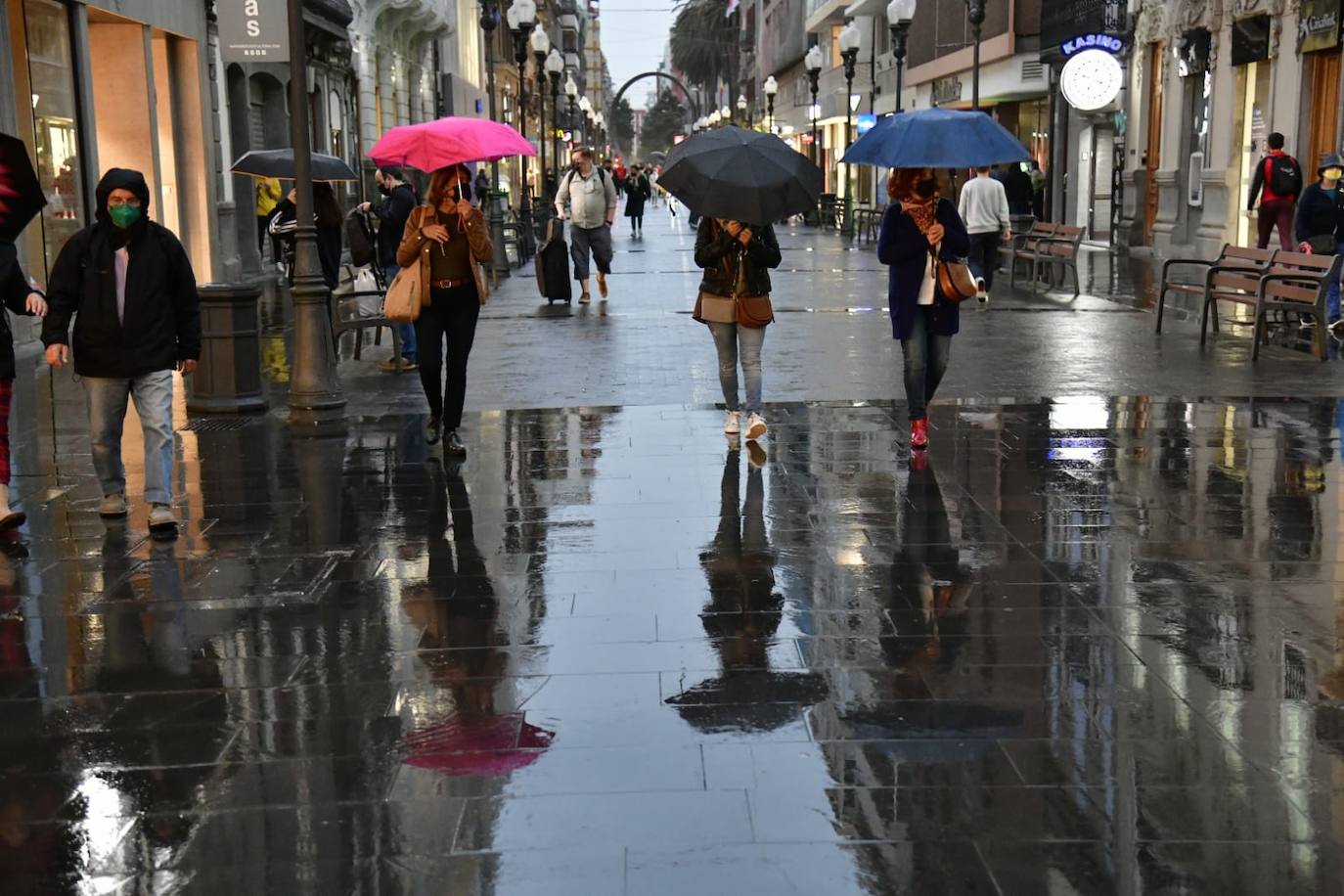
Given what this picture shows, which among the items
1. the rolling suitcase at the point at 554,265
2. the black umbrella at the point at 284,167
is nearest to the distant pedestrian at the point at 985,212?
the rolling suitcase at the point at 554,265

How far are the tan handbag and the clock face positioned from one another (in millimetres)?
22537

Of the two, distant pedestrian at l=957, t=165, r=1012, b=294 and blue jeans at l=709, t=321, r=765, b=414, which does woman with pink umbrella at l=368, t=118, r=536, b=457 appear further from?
distant pedestrian at l=957, t=165, r=1012, b=294

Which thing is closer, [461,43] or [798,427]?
[798,427]

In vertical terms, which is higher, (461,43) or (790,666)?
(461,43)

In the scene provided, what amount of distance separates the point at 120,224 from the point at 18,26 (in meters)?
10.2

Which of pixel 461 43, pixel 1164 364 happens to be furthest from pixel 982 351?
pixel 461 43

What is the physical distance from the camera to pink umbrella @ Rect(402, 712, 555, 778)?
461 centimetres

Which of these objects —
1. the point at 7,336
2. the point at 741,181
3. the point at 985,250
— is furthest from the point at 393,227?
the point at 985,250

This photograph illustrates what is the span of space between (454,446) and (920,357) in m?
2.78

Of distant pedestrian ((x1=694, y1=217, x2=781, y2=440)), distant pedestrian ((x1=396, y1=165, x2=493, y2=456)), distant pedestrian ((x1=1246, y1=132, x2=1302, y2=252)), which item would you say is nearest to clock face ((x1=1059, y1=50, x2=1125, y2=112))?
distant pedestrian ((x1=1246, y1=132, x2=1302, y2=252))

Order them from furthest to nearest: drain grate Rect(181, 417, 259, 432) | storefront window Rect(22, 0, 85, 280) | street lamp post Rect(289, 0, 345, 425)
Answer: storefront window Rect(22, 0, 85, 280) → street lamp post Rect(289, 0, 345, 425) → drain grate Rect(181, 417, 259, 432)

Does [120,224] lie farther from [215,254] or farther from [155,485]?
[215,254]

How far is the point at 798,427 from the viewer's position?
10.4m

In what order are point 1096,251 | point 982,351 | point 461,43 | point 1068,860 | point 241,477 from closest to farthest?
1. point 1068,860
2. point 241,477
3. point 982,351
4. point 1096,251
5. point 461,43
